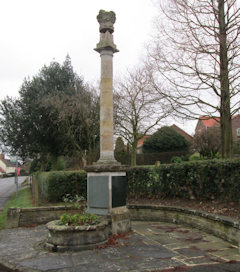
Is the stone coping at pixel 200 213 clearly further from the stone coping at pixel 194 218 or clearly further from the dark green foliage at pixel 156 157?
the dark green foliage at pixel 156 157

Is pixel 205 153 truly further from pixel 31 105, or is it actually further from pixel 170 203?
pixel 170 203

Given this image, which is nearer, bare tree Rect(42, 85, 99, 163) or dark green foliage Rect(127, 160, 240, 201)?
dark green foliage Rect(127, 160, 240, 201)

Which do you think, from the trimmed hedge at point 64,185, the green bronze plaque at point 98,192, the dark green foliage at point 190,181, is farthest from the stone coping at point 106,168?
the trimmed hedge at point 64,185

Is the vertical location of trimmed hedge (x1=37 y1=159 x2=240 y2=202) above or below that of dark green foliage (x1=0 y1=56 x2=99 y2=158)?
below

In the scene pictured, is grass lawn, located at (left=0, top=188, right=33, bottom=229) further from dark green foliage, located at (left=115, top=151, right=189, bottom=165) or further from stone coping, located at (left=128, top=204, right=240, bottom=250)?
dark green foliage, located at (left=115, top=151, right=189, bottom=165)

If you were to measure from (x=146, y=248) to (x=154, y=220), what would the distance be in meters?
3.25

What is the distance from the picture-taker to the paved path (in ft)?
14.9

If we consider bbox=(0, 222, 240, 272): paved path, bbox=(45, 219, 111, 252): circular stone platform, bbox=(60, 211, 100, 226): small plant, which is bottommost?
bbox=(0, 222, 240, 272): paved path

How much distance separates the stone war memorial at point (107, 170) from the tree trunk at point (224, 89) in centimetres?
382

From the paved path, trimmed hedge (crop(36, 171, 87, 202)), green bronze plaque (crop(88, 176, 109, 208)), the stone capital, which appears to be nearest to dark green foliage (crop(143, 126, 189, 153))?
trimmed hedge (crop(36, 171, 87, 202))

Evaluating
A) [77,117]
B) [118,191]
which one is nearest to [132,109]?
[77,117]

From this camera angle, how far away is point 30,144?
2111cm

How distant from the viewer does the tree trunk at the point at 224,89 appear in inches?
354

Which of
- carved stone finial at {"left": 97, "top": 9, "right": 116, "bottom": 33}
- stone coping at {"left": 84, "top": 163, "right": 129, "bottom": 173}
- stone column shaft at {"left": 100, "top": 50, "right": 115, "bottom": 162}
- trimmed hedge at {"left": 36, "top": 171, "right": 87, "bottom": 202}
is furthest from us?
trimmed hedge at {"left": 36, "top": 171, "right": 87, "bottom": 202}
